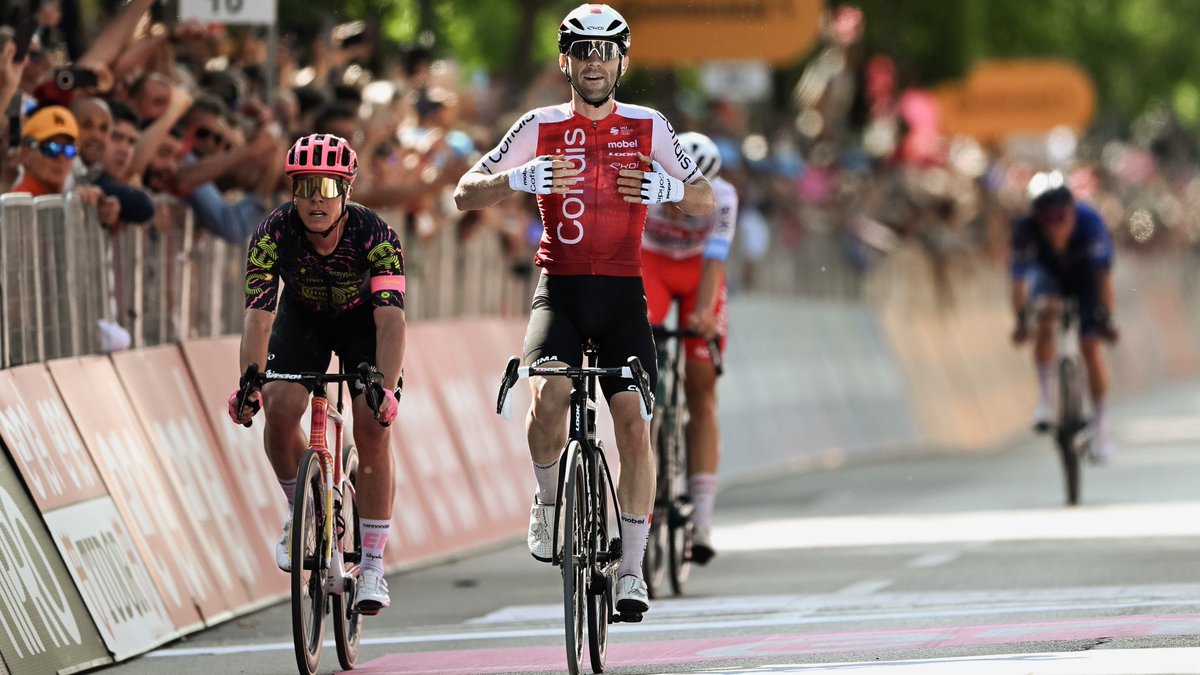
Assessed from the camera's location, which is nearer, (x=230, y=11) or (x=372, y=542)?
(x=372, y=542)

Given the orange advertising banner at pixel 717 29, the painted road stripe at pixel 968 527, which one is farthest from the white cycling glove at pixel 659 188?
the orange advertising banner at pixel 717 29

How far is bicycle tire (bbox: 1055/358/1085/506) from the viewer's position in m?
19.4

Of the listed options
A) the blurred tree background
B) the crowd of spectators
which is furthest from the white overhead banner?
the blurred tree background

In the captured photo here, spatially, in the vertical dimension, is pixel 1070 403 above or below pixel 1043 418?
above

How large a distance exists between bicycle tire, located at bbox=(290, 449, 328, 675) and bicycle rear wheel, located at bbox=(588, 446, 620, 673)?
1.05m

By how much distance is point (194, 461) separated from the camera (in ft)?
41.9

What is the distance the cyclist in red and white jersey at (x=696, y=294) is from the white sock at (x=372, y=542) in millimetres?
3105

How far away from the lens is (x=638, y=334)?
10320 mm

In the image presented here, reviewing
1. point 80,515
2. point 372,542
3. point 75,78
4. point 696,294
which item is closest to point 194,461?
point 80,515

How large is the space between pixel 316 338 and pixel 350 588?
99 cm

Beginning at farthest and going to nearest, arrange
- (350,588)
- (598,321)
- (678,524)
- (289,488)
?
(678,524) → (350,588) → (289,488) → (598,321)

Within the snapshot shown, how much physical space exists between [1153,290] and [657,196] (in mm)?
42749

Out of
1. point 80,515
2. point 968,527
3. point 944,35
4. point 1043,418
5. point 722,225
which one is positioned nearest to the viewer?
point 80,515

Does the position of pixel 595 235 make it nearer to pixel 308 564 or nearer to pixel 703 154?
pixel 308 564
